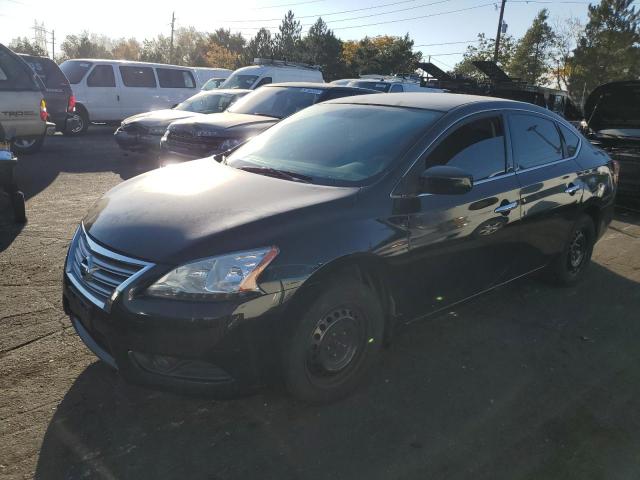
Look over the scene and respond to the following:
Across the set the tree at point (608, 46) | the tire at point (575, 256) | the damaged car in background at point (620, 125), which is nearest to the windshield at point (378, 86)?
the damaged car in background at point (620, 125)

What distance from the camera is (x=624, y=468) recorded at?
8.30ft

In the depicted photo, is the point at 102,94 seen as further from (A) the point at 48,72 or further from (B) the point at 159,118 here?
(B) the point at 159,118

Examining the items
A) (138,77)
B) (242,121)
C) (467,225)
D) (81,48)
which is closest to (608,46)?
(138,77)

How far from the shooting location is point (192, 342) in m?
2.36

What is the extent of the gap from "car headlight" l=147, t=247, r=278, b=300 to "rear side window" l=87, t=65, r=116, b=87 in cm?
1407

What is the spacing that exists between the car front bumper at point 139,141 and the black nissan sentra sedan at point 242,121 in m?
1.58

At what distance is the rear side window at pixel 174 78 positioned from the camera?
1606 cm

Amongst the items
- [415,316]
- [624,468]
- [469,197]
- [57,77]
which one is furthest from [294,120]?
[57,77]

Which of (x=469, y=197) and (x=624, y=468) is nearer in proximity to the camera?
(x=624, y=468)

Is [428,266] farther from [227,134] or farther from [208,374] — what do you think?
[227,134]

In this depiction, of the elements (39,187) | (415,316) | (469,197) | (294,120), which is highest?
(294,120)

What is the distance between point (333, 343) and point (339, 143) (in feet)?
4.60

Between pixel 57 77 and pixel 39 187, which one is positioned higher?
pixel 57 77

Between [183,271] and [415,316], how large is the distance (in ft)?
4.92
